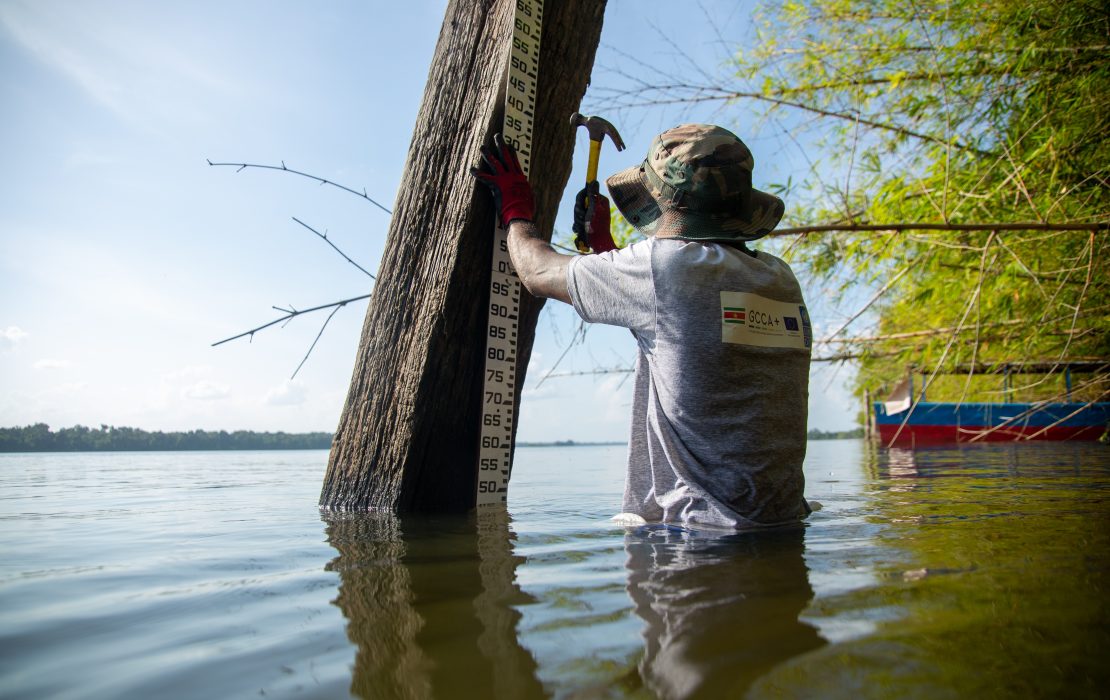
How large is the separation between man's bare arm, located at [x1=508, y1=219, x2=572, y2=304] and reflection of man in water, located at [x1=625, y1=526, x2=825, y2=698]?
0.94 m

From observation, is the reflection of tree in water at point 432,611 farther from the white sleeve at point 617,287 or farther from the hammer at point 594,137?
the hammer at point 594,137

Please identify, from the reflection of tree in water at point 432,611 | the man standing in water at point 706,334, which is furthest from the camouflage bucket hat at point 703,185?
the reflection of tree in water at point 432,611

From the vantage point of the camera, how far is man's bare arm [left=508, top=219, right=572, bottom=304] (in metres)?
2.63

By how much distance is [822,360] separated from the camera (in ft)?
25.5

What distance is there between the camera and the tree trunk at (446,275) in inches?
125

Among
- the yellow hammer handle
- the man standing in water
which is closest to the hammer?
the yellow hammer handle

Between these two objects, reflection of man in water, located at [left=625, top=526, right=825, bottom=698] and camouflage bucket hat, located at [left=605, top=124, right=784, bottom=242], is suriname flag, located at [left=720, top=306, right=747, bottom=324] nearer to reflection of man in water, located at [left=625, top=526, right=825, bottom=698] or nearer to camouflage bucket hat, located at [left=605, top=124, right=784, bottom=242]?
camouflage bucket hat, located at [left=605, top=124, right=784, bottom=242]

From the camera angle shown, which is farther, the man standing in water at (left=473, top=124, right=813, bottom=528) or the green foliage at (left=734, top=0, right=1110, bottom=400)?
the green foliage at (left=734, top=0, right=1110, bottom=400)

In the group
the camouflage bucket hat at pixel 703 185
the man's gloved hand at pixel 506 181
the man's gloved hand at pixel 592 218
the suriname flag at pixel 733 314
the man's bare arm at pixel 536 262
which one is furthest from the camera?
the man's gloved hand at pixel 592 218

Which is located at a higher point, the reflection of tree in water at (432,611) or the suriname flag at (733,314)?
the suriname flag at (733,314)

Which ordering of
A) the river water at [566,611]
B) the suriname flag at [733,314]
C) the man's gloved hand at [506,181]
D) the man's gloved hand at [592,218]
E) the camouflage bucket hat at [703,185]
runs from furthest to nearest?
the man's gloved hand at [592,218], the man's gloved hand at [506,181], the camouflage bucket hat at [703,185], the suriname flag at [733,314], the river water at [566,611]

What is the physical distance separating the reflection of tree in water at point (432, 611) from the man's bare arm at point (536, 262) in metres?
0.92

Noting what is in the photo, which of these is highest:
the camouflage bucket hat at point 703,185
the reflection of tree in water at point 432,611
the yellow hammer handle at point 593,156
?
the yellow hammer handle at point 593,156

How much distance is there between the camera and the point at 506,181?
10.0 feet
